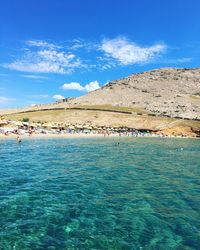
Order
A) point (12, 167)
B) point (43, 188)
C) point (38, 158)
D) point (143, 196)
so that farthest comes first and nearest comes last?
1. point (38, 158)
2. point (12, 167)
3. point (43, 188)
4. point (143, 196)

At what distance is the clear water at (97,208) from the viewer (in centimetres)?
1881

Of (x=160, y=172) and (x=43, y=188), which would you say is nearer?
(x=43, y=188)

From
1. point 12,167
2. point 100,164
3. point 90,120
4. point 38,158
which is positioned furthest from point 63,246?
point 90,120

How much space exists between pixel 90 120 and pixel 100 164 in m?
113

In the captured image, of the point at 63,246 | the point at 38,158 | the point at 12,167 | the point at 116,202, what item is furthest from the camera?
the point at 38,158

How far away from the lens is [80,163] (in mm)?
48250

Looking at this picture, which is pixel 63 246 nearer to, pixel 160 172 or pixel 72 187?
pixel 72 187

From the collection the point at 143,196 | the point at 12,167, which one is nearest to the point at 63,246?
the point at 143,196

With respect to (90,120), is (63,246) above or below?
below

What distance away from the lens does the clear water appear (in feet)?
61.7

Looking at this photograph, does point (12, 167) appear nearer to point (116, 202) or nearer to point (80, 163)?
point (80, 163)

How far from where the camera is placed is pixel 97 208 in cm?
2481

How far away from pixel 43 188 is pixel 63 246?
13564 mm

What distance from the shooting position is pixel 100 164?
48.0m
